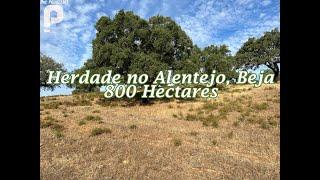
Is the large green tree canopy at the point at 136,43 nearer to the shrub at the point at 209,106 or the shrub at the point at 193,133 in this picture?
the shrub at the point at 209,106

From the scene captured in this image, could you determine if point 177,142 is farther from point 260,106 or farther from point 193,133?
point 260,106

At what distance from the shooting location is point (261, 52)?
27953 mm

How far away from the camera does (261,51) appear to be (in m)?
28.0

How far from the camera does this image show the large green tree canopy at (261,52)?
2613 centimetres

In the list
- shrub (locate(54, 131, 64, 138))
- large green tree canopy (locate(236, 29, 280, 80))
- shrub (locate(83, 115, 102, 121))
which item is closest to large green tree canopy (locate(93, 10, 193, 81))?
shrub (locate(83, 115, 102, 121))

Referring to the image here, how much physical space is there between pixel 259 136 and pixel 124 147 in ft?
15.6

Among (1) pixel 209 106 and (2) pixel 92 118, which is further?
(1) pixel 209 106

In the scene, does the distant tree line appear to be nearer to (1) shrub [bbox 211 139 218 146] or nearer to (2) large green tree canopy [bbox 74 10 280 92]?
(2) large green tree canopy [bbox 74 10 280 92]

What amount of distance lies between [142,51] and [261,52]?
1221 centimetres

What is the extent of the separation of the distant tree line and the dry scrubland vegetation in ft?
8.18

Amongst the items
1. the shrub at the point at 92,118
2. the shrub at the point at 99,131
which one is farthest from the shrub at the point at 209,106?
the shrub at the point at 99,131

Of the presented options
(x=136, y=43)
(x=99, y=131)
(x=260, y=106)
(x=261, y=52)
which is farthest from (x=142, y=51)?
(x=261, y=52)
